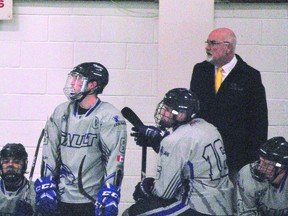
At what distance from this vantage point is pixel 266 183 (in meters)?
4.05

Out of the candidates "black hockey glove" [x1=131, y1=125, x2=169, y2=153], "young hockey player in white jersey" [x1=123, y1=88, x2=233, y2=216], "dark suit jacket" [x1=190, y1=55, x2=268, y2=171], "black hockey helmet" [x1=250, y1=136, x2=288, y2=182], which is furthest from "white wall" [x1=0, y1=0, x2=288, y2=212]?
"young hockey player in white jersey" [x1=123, y1=88, x2=233, y2=216]

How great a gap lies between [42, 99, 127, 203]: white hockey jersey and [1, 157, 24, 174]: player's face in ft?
1.73

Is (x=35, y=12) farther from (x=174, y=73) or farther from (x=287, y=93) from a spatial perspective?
(x=287, y=93)

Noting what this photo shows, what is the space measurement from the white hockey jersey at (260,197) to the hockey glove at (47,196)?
0.98 metres

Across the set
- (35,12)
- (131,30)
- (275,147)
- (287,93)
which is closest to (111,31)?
(131,30)

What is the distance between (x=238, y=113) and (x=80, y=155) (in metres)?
0.96

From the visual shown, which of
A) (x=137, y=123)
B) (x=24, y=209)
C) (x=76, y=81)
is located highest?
(x=76, y=81)

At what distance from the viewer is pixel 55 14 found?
5137mm

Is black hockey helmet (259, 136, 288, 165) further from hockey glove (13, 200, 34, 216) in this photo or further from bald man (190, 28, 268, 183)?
hockey glove (13, 200, 34, 216)

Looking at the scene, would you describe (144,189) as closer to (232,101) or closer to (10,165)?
(232,101)

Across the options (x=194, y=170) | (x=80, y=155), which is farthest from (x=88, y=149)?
(x=194, y=170)

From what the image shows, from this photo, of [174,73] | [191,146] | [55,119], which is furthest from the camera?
[174,73]

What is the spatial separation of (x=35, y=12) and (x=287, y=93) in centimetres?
176

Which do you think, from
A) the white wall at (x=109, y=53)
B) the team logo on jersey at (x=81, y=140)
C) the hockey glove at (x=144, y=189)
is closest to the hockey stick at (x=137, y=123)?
the hockey glove at (x=144, y=189)
